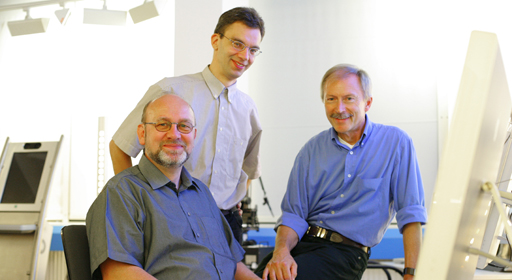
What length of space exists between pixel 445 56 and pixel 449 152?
457 cm

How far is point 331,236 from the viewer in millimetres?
1833

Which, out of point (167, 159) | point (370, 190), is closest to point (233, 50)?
point (167, 159)

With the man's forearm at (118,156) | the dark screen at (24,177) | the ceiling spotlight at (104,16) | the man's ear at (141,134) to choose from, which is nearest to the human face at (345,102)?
the man's ear at (141,134)

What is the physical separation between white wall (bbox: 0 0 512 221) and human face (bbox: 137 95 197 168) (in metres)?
2.48

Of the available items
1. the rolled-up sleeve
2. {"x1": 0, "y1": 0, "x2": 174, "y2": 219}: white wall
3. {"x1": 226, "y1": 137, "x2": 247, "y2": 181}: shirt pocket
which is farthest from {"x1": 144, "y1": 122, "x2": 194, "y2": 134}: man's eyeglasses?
{"x1": 0, "y1": 0, "x2": 174, "y2": 219}: white wall

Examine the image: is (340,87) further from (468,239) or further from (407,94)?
(407,94)

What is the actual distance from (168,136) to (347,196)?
770 mm

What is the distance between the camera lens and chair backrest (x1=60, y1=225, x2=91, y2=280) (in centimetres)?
139

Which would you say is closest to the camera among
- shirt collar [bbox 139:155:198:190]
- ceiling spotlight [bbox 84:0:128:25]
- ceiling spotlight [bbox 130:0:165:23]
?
shirt collar [bbox 139:155:198:190]

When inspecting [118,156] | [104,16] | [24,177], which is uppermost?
[104,16]

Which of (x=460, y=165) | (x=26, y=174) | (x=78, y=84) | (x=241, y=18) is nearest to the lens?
(x=460, y=165)

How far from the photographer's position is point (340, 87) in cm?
187

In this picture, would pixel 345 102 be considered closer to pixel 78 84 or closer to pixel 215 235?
pixel 215 235

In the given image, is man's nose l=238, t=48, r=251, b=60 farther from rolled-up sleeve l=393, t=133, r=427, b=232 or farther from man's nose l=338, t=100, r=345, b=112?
rolled-up sleeve l=393, t=133, r=427, b=232
